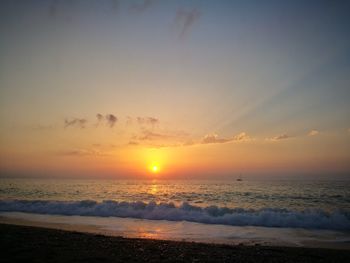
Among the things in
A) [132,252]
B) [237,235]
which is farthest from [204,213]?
[132,252]

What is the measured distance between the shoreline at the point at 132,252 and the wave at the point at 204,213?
26.0ft

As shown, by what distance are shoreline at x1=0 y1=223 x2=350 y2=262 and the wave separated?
7.94m

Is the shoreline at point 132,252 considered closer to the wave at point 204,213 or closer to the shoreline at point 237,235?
the shoreline at point 237,235

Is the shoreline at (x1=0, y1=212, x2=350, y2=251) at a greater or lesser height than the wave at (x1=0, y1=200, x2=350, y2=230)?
lesser

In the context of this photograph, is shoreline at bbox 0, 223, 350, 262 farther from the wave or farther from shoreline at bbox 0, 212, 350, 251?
the wave

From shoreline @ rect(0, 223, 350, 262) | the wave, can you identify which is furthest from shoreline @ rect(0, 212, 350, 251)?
shoreline @ rect(0, 223, 350, 262)

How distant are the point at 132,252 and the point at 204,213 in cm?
1306

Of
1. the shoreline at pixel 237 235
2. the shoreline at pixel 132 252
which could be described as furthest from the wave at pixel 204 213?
the shoreline at pixel 132 252

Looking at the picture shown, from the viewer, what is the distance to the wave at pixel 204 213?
18688 mm

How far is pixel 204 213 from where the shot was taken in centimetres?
2200

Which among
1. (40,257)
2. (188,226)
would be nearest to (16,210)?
(188,226)

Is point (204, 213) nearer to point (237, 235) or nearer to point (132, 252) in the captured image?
point (237, 235)

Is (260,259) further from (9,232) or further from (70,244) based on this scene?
(9,232)

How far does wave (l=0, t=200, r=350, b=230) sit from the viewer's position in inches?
736
